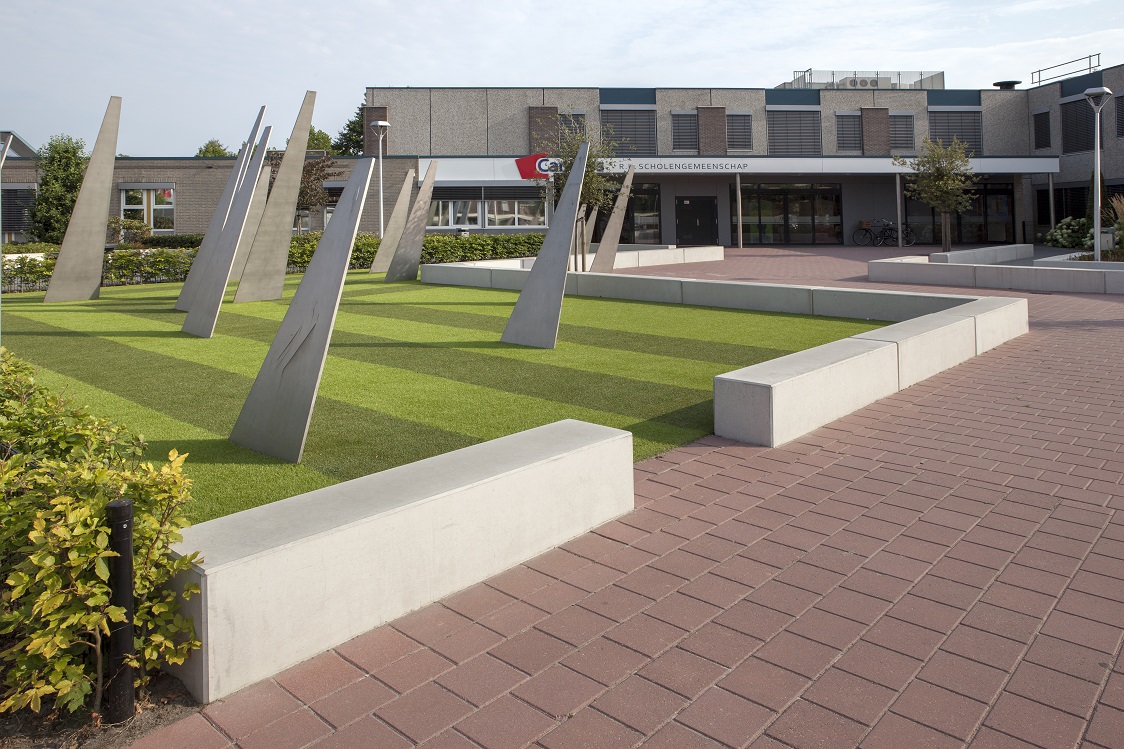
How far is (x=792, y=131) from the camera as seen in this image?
134 feet

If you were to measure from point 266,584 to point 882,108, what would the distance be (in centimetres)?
4221

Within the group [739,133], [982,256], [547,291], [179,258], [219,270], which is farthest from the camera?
[739,133]

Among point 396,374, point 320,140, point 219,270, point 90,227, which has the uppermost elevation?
point 320,140

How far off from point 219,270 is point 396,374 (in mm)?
4616

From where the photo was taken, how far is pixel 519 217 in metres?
36.8

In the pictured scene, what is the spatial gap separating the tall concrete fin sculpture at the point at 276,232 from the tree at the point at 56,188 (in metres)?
20.5

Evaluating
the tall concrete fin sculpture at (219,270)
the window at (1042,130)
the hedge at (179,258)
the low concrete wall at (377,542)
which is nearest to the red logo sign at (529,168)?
the hedge at (179,258)

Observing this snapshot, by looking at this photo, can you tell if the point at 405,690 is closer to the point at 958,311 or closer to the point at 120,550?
the point at 120,550

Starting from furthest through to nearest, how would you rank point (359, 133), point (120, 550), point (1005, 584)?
point (359, 133) → point (1005, 584) → point (120, 550)

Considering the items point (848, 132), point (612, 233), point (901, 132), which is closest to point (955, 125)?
point (901, 132)

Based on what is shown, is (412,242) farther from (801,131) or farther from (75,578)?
(801,131)

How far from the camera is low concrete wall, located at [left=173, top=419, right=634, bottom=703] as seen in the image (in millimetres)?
3459

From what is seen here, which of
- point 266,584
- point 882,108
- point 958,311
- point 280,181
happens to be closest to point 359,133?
point 882,108

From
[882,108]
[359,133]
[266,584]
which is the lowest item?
[266,584]
